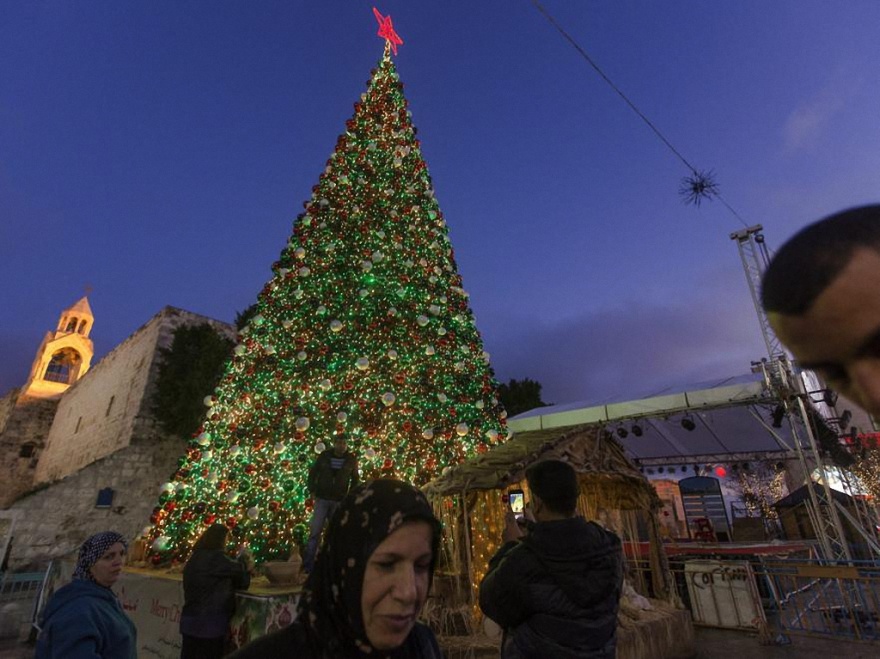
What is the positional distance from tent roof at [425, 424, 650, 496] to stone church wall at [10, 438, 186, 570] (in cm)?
1051

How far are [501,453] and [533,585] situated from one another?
164 inches

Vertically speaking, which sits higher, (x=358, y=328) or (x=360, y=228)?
(x=360, y=228)

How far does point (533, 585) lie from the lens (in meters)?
1.90

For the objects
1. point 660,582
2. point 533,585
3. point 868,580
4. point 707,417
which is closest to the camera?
point 533,585

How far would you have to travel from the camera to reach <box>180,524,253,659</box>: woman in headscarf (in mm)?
3900

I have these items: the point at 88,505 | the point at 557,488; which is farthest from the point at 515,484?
the point at 88,505

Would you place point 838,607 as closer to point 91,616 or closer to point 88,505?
point 91,616

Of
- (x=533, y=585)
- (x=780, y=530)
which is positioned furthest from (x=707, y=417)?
(x=533, y=585)

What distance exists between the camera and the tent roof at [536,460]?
208 inches

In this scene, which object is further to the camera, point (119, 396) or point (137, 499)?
point (119, 396)

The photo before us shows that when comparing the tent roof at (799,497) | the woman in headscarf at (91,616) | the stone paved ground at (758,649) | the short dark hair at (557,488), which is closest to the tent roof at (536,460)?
the stone paved ground at (758,649)

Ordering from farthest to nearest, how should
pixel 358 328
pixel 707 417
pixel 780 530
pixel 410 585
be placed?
pixel 780 530 → pixel 707 417 → pixel 358 328 → pixel 410 585

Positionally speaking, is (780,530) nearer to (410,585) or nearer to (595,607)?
(595,607)

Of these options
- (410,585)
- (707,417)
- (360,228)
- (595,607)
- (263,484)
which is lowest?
(595,607)
